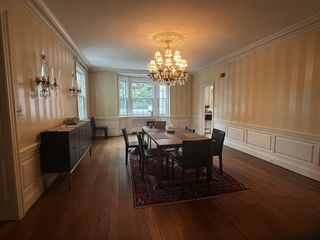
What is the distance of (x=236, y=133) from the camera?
4.96 meters

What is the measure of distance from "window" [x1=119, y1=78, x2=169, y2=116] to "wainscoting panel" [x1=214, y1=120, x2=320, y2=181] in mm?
3409

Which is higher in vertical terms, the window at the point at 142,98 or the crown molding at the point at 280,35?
the crown molding at the point at 280,35

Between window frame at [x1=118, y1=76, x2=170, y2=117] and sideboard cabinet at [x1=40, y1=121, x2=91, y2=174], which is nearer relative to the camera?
sideboard cabinet at [x1=40, y1=121, x2=91, y2=174]

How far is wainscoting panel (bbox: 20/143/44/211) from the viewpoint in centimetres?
216

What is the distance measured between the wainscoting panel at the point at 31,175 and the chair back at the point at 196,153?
2.02 meters

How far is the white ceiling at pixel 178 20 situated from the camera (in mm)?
2428

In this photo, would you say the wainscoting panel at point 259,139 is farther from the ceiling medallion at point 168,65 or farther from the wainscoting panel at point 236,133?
the ceiling medallion at point 168,65

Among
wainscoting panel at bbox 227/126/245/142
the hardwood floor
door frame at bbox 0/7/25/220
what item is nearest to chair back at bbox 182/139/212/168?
the hardwood floor

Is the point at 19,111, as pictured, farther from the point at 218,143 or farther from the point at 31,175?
the point at 218,143

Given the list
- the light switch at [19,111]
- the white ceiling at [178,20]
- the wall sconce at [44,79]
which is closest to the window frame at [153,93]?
the white ceiling at [178,20]

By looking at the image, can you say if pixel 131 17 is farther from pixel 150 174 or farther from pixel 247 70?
pixel 247 70

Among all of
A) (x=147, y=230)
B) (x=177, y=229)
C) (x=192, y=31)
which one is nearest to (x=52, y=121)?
(x=147, y=230)

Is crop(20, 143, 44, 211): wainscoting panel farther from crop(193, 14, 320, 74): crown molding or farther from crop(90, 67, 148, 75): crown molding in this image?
crop(90, 67, 148, 75): crown molding

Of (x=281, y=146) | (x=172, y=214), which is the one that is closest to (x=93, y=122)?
(x=172, y=214)
